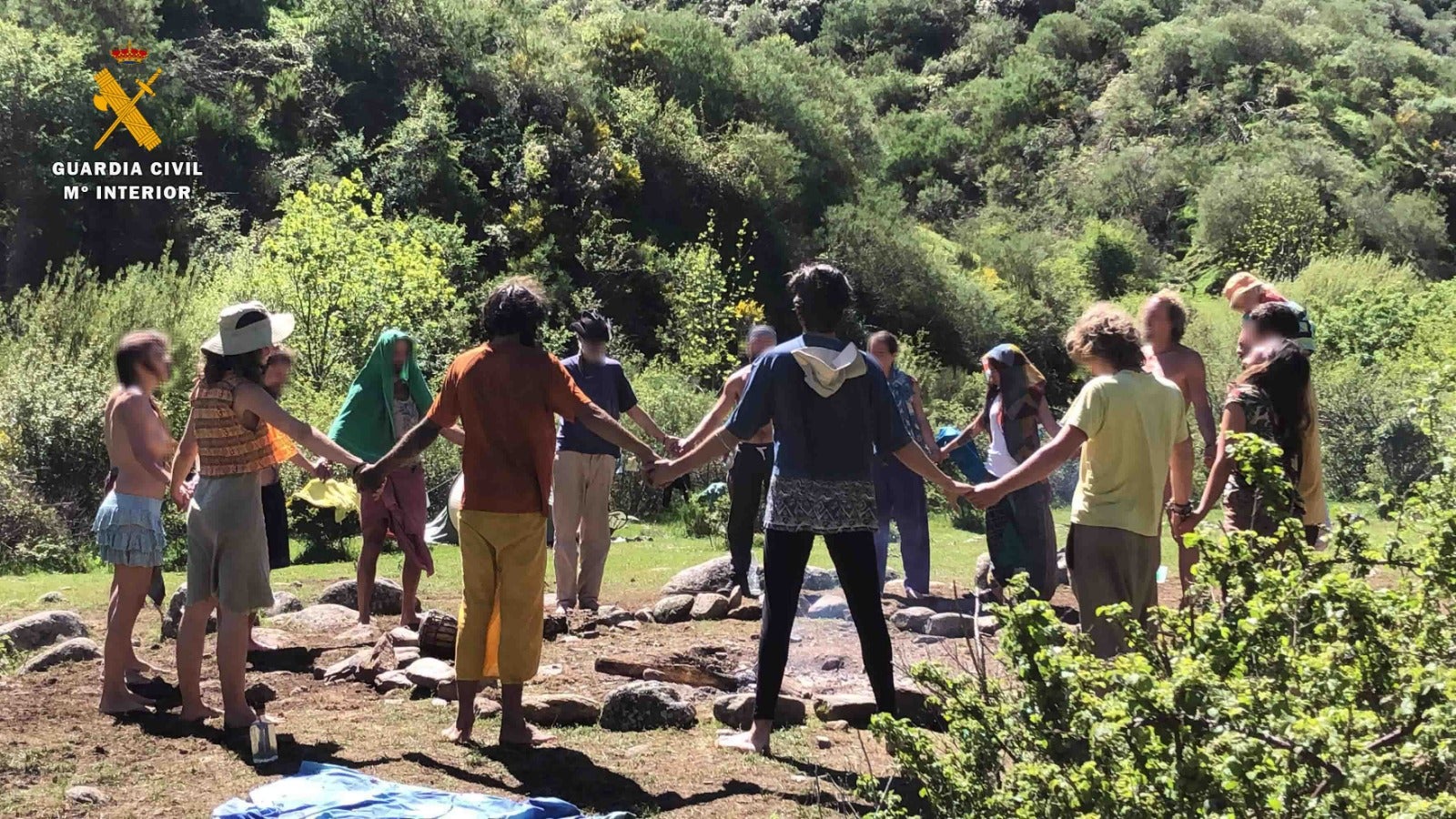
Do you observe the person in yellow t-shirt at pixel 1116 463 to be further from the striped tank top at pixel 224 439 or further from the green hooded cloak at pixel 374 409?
the green hooded cloak at pixel 374 409

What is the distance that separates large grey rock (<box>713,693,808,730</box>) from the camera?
637 centimetres

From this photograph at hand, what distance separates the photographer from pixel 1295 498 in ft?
18.7

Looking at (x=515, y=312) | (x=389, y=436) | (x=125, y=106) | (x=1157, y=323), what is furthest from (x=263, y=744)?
(x=125, y=106)

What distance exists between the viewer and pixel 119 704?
6570 millimetres

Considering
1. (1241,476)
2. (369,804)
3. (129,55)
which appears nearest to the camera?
(369,804)

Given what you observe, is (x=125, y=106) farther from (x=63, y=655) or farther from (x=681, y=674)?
(x=681, y=674)

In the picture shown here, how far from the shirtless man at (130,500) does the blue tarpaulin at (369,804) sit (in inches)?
72.3

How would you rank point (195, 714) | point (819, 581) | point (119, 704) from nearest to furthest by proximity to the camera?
1. point (195, 714)
2. point (119, 704)
3. point (819, 581)

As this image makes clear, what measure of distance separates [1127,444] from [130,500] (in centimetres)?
464

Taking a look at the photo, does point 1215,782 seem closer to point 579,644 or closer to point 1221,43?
point 579,644

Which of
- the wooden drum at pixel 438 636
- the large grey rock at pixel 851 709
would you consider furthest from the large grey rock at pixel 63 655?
the large grey rock at pixel 851 709

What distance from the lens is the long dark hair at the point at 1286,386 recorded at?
5.73 meters

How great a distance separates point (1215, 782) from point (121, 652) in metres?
5.40

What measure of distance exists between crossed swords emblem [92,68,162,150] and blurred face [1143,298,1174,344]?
1156 inches
